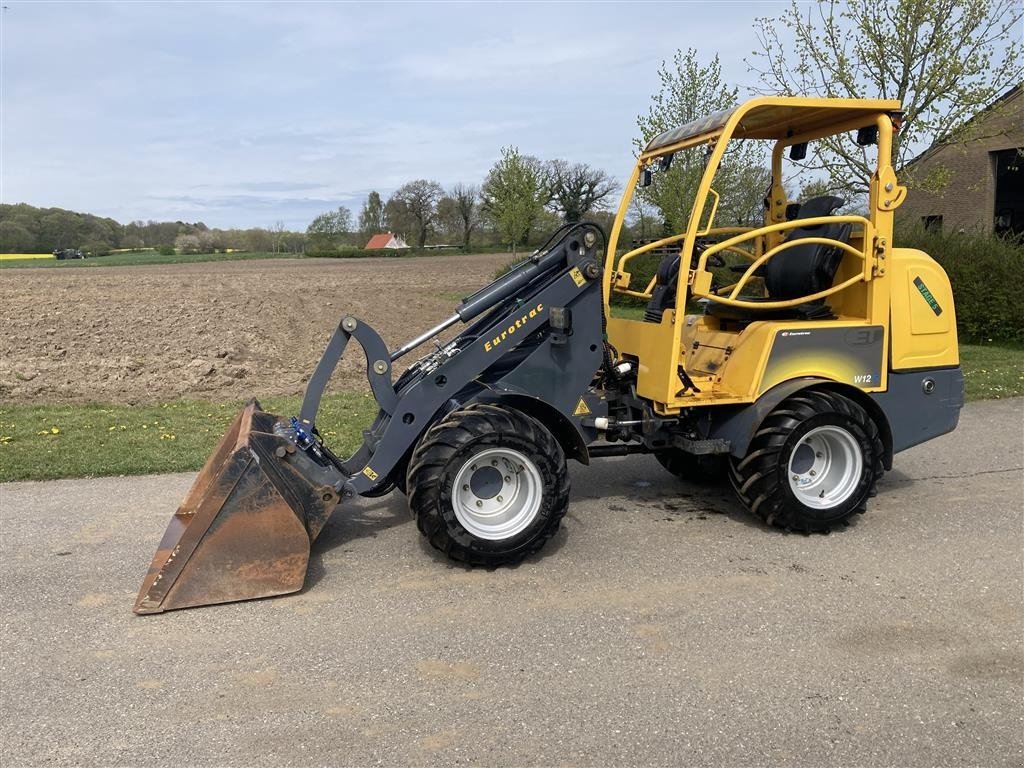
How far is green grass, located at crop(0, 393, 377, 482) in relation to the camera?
6.50 meters

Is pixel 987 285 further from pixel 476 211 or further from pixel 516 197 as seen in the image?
pixel 476 211

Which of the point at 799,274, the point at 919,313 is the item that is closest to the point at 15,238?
the point at 799,274

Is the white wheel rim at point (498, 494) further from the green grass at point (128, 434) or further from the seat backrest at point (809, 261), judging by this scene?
the green grass at point (128, 434)

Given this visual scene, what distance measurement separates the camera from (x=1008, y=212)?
25375 mm

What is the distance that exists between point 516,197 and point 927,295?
98.9ft

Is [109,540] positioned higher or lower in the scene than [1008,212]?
lower

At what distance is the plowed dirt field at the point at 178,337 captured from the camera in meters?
10.2

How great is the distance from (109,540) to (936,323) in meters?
5.63

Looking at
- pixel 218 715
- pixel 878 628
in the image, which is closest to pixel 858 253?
pixel 878 628

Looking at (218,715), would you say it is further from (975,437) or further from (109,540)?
(975,437)

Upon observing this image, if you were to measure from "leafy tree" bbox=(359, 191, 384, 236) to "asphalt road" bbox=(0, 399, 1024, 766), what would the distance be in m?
86.2

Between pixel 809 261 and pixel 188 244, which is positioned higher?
pixel 188 244

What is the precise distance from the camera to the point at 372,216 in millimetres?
89312

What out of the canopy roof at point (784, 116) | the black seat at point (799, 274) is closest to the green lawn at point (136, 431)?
the black seat at point (799, 274)
